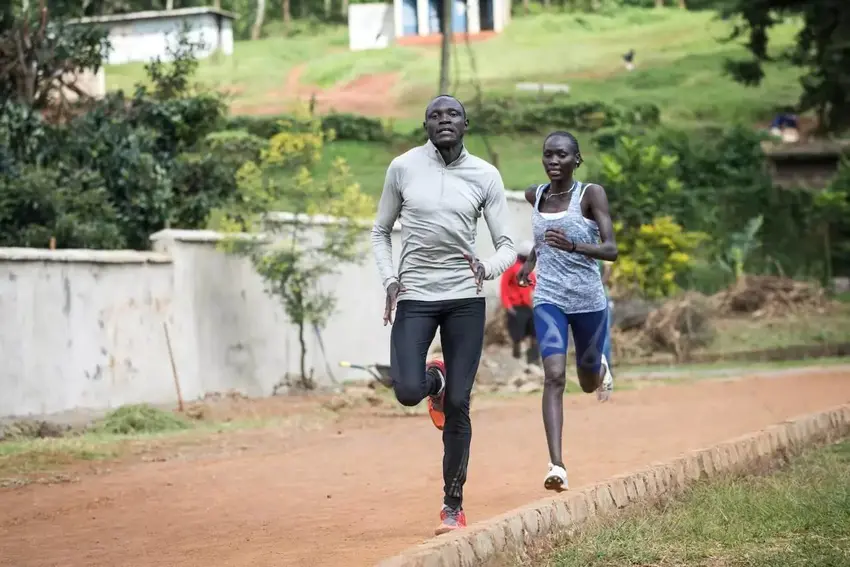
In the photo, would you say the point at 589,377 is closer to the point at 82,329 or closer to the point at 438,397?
the point at 438,397

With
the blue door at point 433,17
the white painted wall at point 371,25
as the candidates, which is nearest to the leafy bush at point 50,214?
the white painted wall at point 371,25

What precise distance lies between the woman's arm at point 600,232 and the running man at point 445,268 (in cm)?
108

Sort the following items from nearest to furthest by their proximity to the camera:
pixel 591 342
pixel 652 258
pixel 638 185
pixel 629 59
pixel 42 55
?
pixel 591 342
pixel 42 55
pixel 652 258
pixel 638 185
pixel 629 59

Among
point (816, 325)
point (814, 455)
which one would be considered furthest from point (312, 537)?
point (816, 325)

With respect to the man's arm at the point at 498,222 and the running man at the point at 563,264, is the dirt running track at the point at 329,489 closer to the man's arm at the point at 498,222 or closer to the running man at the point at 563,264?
the running man at the point at 563,264

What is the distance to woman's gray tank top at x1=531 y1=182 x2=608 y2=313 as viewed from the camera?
310 inches

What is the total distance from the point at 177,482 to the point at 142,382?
6.20 m

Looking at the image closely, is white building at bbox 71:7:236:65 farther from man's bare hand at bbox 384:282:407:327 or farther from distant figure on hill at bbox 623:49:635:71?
man's bare hand at bbox 384:282:407:327

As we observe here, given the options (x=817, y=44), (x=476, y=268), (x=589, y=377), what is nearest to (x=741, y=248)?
(x=817, y=44)

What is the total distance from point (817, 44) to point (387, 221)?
3062 cm

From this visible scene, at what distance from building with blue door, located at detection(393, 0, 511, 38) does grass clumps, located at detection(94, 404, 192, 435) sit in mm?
36272

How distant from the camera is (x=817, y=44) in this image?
35.4 m

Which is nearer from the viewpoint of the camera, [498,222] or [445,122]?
[445,122]

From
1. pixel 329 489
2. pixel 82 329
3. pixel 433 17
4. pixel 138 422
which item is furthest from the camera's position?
pixel 433 17
